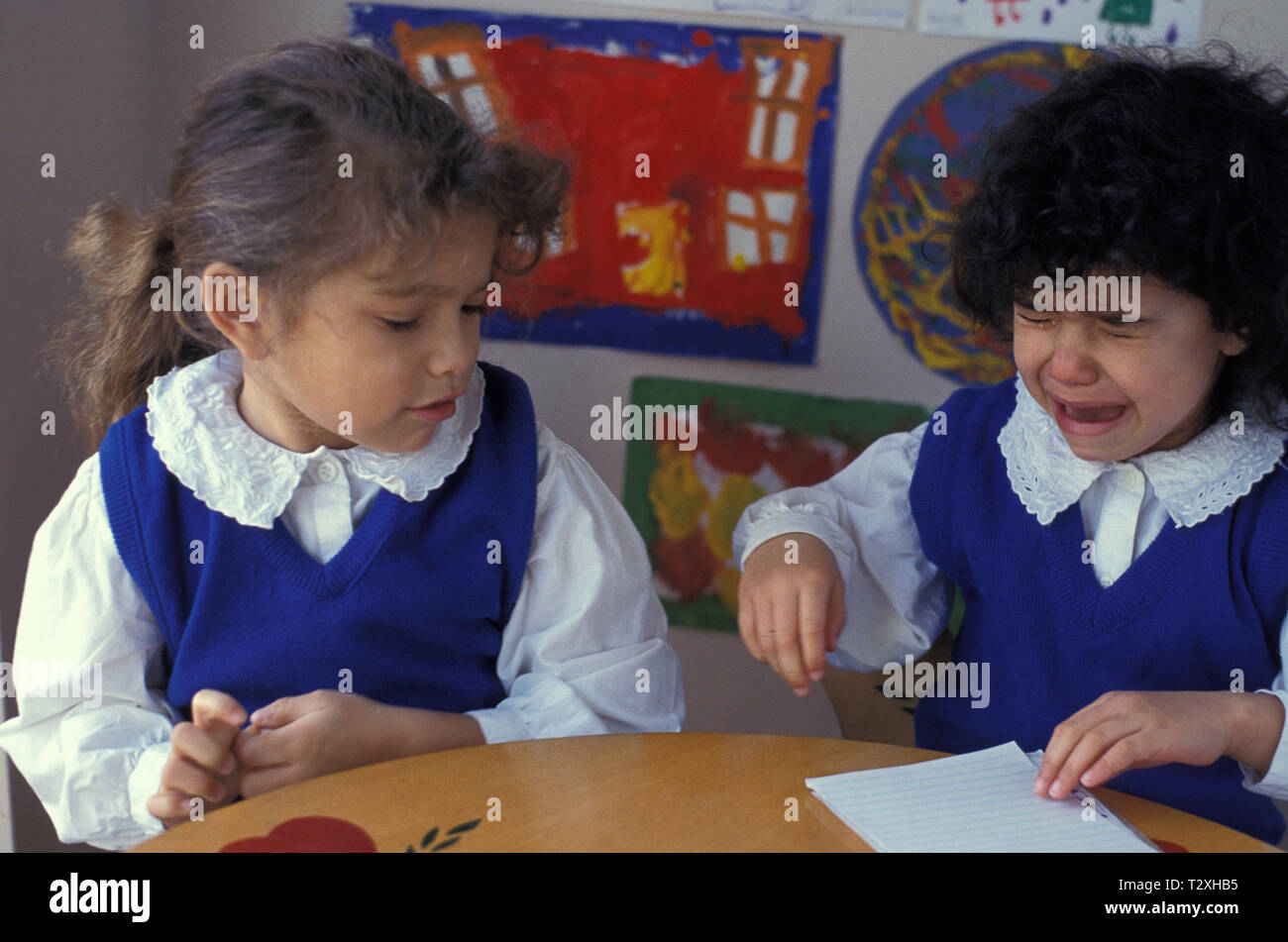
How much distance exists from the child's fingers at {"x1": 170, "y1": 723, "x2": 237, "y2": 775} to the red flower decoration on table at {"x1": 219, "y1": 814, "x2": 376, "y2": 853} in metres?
0.11

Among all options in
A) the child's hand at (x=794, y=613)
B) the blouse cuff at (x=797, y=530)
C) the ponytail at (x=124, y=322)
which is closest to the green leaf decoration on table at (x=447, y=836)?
the child's hand at (x=794, y=613)

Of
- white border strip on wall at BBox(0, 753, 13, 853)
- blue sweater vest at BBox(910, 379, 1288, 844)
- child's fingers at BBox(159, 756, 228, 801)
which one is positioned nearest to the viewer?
child's fingers at BBox(159, 756, 228, 801)

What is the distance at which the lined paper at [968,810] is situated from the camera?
840mm

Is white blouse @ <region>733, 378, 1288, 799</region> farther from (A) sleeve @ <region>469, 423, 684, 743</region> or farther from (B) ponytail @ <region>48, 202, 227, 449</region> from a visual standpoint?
(B) ponytail @ <region>48, 202, 227, 449</region>

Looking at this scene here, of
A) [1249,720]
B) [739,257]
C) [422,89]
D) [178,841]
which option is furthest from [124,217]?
[1249,720]

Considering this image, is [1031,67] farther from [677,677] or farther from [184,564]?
[184,564]

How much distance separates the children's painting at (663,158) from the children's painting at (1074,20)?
17cm

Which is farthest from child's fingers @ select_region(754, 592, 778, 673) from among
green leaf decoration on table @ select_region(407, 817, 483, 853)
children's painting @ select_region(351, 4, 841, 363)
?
children's painting @ select_region(351, 4, 841, 363)

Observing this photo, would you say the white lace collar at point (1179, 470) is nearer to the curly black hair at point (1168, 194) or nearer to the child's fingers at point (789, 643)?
the curly black hair at point (1168, 194)

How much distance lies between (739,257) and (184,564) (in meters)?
0.90

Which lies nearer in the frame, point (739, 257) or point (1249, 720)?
point (1249, 720)

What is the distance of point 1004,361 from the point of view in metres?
1.76

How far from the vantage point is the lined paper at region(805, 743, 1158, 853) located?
840mm

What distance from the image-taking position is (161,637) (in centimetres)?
117
